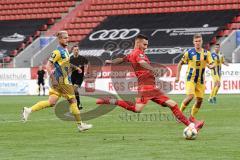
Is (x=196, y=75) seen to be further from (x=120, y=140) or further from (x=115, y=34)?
(x=115, y=34)

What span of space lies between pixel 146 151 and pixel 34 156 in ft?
5.67

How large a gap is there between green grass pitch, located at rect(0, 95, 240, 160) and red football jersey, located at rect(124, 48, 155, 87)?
1.05 metres

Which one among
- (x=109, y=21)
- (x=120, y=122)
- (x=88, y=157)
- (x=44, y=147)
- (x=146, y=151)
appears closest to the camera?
(x=88, y=157)

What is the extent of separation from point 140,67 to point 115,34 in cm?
3158

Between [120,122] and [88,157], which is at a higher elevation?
[88,157]

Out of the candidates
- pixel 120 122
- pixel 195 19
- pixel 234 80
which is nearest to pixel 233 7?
pixel 195 19

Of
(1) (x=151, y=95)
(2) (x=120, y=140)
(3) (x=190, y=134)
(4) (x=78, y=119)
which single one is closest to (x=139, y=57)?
(1) (x=151, y=95)

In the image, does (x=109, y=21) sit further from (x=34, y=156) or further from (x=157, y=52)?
(x=34, y=156)

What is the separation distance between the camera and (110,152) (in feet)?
36.2

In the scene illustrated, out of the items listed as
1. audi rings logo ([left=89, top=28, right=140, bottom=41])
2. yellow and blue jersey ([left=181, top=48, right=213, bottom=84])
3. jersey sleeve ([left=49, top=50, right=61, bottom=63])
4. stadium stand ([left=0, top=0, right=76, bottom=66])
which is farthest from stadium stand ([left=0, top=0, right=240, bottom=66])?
jersey sleeve ([left=49, top=50, right=61, bottom=63])

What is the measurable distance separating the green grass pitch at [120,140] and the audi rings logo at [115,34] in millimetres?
25324

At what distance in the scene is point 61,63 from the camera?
15680 millimetres

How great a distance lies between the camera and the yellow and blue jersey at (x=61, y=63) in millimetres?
15570

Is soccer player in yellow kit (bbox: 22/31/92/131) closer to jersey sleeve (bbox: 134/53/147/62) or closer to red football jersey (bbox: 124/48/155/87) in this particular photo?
red football jersey (bbox: 124/48/155/87)
